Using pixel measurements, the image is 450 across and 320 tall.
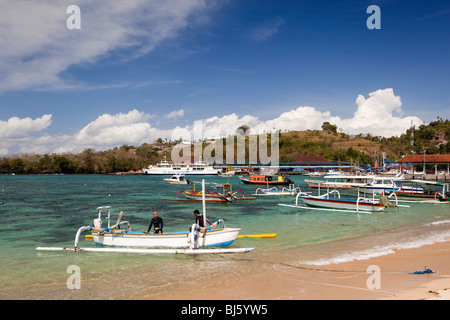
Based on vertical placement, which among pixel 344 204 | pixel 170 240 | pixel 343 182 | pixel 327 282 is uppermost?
pixel 170 240

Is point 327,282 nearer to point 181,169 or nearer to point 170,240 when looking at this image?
point 170,240

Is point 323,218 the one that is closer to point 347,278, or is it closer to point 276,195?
point 347,278

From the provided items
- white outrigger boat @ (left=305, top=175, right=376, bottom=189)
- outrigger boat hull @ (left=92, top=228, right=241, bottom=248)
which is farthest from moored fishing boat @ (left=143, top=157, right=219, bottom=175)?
outrigger boat hull @ (left=92, top=228, right=241, bottom=248)

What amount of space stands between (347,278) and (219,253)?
6.10m

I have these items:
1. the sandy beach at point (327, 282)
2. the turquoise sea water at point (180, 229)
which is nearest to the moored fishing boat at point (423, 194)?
the turquoise sea water at point (180, 229)

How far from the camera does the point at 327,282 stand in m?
11.0

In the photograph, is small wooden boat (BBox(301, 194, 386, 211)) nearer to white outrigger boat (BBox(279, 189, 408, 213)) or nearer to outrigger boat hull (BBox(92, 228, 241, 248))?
→ white outrigger boat (BBox(279, 189, 408, 213))

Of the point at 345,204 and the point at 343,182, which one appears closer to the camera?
the point at 345,204

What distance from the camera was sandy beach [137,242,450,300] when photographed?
376 inches

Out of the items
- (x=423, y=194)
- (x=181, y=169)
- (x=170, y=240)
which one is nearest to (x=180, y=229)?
(x=170, y=240)

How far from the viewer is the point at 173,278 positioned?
1216cm

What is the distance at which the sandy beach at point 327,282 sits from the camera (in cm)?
954

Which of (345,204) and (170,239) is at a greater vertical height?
(170,239)
